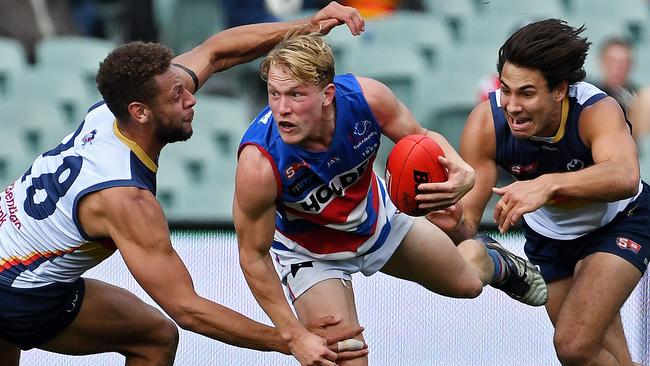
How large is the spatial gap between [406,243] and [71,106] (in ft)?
15.2

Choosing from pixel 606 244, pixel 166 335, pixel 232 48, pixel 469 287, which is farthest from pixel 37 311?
pixel 606 244

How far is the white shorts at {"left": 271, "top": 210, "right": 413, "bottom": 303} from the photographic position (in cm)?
598

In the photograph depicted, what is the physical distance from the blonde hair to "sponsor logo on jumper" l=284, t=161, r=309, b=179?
37 centimetres

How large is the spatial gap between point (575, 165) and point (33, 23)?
224 inches

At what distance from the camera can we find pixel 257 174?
218 inches

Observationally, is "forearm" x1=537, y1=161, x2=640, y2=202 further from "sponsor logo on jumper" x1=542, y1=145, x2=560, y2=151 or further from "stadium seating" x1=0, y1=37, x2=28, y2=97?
"stadium seating" x1=0, y1=37, x2=28, y2=97

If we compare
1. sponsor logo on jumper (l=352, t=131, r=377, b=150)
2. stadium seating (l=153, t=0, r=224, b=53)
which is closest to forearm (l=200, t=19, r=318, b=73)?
sponsor logo on jumper (l=352, t=131, r=377, b=150)

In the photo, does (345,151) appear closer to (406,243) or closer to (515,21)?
(406,243)

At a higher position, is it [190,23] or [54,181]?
[54,181]

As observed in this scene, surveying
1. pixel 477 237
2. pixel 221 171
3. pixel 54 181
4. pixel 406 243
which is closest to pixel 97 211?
pixel 54 181

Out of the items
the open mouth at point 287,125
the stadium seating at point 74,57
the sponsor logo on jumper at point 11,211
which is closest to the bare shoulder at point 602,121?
the open mouth at point 287,125

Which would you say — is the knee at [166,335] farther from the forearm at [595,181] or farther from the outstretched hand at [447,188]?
the forearm at [595,181]

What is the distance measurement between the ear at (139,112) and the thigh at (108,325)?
0.91 m

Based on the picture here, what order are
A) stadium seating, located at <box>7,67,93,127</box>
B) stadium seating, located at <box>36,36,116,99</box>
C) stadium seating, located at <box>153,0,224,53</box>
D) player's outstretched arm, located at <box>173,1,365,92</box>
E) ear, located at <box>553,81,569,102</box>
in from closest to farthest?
ear, located at <box>553,81,569,102</box>, player's outstretched arm, located at <box>173,1,365,92</box>, stadium seating, located at <box>7,67,93,127</box>, stadium seating, located at <box>36,36,116,99</box>, stadium seating, located at <box>153,0,224,53</box>
